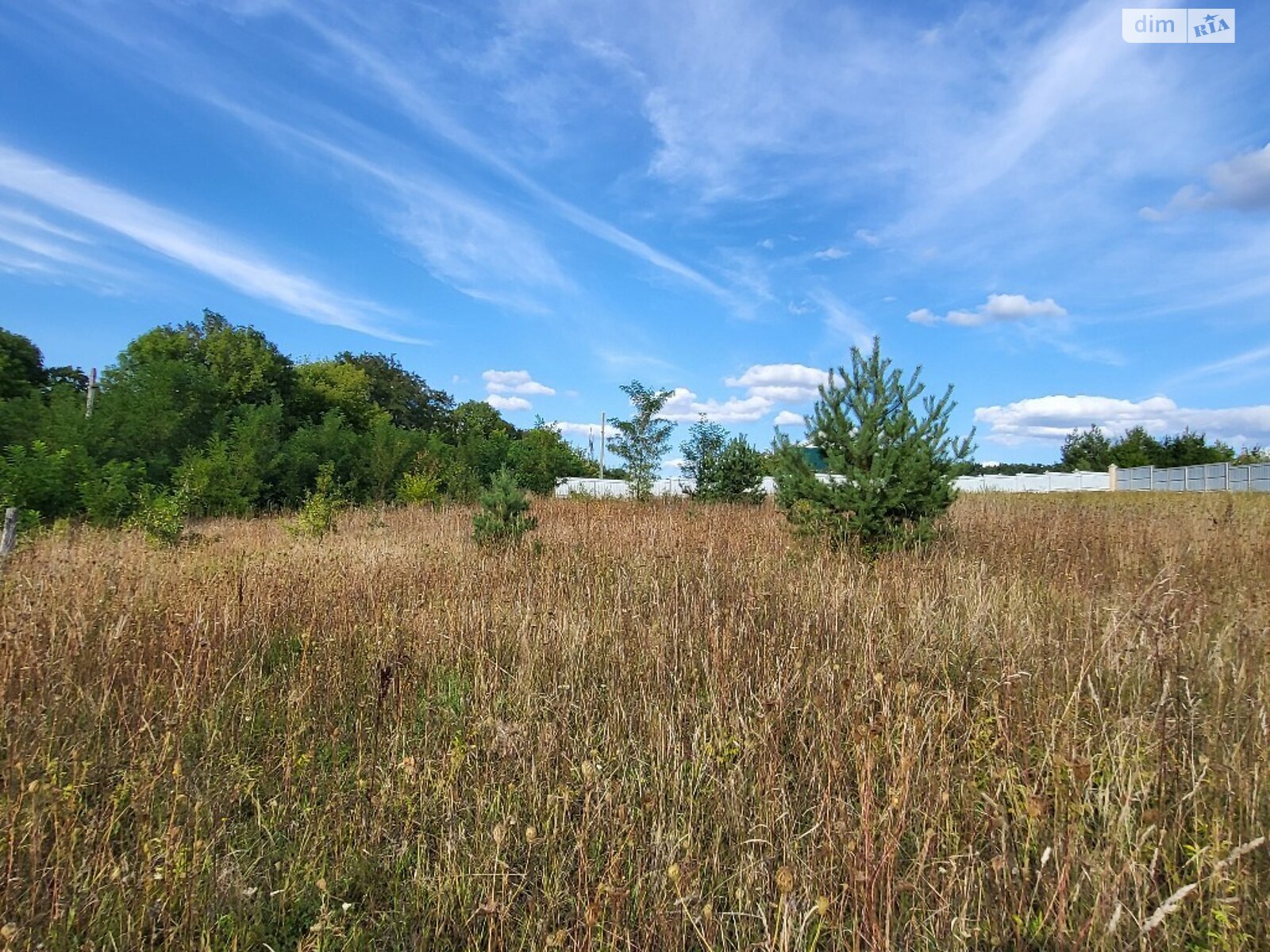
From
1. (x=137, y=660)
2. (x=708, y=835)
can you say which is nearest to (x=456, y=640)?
(x=137, y=660)

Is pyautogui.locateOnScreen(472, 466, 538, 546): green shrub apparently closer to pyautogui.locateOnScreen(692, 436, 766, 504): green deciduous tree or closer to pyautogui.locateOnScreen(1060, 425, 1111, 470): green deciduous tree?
pyautogui.locateOnScreen(692, 436, 766, 504): green deciduous tree

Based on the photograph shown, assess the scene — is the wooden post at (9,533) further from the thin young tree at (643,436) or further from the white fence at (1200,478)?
the white fence at (1200,478)

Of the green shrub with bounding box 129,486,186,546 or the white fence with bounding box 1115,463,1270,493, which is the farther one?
the white fence with bounding box 1115,463,1270,493

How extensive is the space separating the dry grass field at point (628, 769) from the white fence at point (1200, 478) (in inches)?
1062

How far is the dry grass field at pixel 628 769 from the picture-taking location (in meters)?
1.61

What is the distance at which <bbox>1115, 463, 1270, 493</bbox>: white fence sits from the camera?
82.9 feet

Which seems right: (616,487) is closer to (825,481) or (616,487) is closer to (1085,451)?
(825,481)

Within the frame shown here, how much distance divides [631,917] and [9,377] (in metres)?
29.1

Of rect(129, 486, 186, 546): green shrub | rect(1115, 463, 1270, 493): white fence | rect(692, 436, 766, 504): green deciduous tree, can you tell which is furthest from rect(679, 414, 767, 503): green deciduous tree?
rect(1115, 463, 1270, 493): white fence

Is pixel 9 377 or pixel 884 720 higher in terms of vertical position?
pixel 9 377

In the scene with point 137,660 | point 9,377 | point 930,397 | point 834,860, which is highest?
point 9,377

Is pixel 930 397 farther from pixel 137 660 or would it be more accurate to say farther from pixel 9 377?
pixel 9 377

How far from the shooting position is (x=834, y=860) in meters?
1.81

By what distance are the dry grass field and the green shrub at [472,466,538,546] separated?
2827mm
